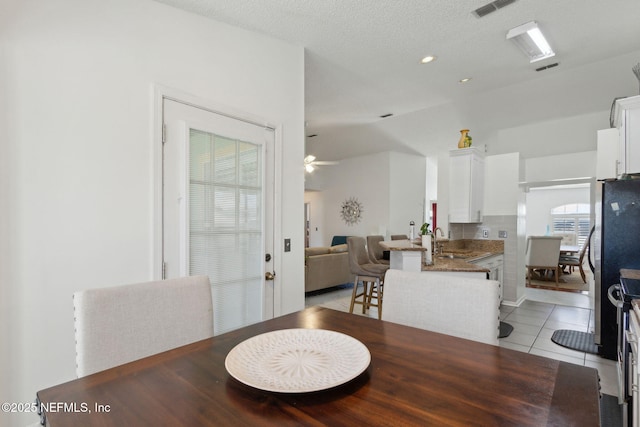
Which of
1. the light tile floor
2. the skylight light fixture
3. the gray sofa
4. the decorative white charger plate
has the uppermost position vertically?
the skylight light fixture

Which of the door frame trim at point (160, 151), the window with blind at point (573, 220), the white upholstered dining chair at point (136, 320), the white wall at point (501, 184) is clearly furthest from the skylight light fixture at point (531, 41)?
the window with blind at point (573, 220)

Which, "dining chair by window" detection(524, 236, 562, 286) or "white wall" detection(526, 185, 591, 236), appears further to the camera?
"white wall" detection(526, 185, 591, 236)

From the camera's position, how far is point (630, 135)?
2.72 m

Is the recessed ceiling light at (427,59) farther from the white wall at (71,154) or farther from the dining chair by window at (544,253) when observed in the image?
the dining chair by window at (544,253)

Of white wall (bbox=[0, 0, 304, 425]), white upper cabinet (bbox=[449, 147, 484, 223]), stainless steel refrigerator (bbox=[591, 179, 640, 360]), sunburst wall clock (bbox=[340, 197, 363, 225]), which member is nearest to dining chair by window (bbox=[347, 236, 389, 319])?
white upper cabinet (bbox=[449, 147, 484, 223])

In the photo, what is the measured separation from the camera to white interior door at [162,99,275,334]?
205 cm

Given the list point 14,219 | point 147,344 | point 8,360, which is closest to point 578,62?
point 147,344

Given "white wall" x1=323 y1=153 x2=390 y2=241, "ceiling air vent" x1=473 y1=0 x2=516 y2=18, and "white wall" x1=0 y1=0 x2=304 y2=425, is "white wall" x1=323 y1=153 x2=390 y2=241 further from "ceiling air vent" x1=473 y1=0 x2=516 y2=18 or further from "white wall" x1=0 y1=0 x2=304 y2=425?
"white wall" x1=0 y1=0 x2=304 y2=425

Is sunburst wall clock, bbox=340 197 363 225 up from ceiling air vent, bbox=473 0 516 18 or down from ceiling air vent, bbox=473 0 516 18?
down

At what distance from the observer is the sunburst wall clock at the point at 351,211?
26.4ft

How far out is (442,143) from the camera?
278 inches

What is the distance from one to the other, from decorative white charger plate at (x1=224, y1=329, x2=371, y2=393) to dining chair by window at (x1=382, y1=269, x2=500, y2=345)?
499 millimetres

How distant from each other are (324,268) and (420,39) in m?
3.63

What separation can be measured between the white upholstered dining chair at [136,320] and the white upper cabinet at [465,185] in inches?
156
